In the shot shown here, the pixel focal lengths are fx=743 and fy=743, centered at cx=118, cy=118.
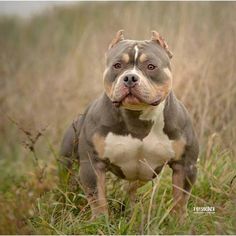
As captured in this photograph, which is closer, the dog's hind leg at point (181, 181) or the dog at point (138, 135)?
the dog at point (138, 135)

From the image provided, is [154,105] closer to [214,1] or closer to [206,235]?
[206,235]

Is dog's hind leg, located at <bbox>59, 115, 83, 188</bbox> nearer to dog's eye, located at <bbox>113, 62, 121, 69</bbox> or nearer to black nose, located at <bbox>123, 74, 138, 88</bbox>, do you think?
dog's eye, located at <bbox>113, 62, 121, 69</bbox>

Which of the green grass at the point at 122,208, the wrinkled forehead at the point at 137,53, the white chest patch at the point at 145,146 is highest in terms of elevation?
the wrinkled forehead at the point at 137,53

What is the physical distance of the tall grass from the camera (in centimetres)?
544

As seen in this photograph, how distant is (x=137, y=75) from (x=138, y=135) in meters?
0.60

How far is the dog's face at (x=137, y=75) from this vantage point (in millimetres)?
5152

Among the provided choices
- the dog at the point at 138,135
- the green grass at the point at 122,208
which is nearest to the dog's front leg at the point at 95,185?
the dog at the point at 138,135

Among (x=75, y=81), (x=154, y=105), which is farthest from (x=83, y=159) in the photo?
(x=75, y=81)

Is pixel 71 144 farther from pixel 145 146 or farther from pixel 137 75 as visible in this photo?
pixel 137 75

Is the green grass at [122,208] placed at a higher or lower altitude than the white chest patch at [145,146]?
lower

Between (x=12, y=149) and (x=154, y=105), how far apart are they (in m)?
5.60

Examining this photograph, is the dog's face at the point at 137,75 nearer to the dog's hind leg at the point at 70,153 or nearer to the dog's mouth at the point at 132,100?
the dog's mouth at the point at 132,100

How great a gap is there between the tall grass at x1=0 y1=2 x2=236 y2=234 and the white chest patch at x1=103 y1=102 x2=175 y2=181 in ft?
0.95

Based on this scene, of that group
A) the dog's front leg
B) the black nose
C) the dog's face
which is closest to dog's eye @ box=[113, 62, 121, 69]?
the dog's face
